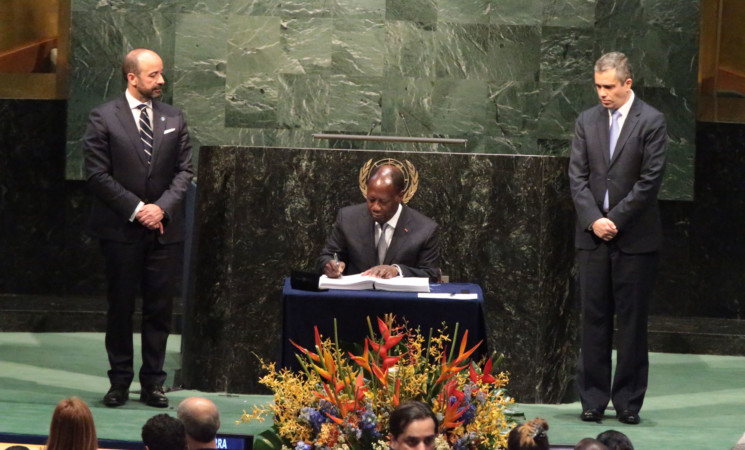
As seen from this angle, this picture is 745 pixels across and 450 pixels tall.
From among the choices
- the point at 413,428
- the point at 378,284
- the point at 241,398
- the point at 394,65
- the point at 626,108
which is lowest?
the point at 241,398

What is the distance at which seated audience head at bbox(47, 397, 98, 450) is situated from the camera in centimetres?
465

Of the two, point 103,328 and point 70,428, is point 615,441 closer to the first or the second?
point 70,428

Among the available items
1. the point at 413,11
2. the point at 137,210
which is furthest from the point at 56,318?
the point at 413,11

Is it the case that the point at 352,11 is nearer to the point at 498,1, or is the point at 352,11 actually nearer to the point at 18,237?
the point at 498,1

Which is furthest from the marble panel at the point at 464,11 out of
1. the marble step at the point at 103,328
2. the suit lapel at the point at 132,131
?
the suit lapel at the point at 132,131

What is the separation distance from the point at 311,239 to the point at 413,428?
384 cm

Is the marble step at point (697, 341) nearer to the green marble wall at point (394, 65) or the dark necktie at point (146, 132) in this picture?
the green marble wall at point (394, 65)

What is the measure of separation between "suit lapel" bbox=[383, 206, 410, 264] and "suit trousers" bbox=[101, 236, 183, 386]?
4.70ft

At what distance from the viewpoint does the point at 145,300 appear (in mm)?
8367

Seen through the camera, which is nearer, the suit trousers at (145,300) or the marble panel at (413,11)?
the suit trousers at (145,300)

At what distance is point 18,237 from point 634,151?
579cm

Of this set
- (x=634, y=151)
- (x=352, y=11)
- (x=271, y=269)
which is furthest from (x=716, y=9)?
(x=271, y=269)

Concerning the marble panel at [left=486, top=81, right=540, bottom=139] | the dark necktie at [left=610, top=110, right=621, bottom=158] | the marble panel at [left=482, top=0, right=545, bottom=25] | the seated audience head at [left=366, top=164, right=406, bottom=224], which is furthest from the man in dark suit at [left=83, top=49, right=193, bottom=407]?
the marble panel at [left=482, top=0, right=545, bottom=25]

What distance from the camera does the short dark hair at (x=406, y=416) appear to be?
479cm
